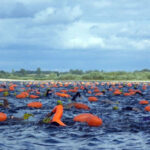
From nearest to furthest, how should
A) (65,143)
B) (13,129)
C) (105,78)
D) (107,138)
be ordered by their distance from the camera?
(65,143) → (107,138) → (13,129) → (105,78)

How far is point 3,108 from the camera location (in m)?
16.1

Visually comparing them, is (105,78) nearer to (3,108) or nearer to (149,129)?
(3,108)

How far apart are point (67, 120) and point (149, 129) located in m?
2.77

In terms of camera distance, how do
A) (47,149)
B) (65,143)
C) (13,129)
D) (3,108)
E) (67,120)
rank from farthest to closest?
1. (3,108)
2. (67,120)
3. (13,129)
4. (65,143)
5. (47,149)

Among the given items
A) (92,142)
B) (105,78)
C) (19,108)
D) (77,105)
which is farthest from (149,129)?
(105,78)

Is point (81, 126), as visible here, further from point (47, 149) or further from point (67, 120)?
point (47, 149)

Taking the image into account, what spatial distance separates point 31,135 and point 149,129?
3619 mm

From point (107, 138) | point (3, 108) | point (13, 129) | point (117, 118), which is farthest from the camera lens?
point (3, 108)

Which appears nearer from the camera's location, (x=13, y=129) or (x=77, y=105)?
(x=13, y=129)

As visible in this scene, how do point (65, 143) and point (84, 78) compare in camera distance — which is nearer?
point (65, 143)

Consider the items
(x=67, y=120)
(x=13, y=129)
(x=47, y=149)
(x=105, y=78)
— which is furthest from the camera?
(x=105, y=78)

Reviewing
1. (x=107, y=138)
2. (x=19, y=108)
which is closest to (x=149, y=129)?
(x=107, y=138)

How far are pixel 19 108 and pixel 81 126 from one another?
19.1 feet

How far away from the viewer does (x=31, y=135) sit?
32.6ft
